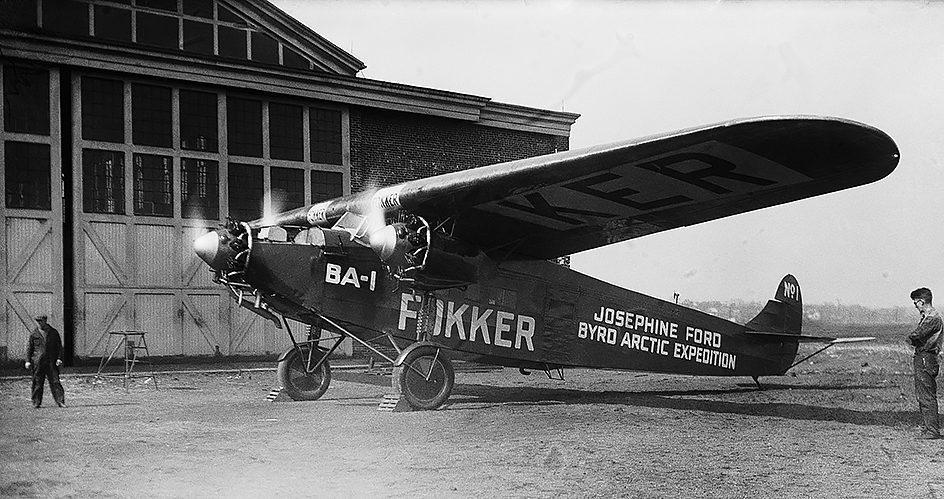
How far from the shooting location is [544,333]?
1005cm

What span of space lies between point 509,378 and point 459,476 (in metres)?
8.82

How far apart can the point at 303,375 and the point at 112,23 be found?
7.17 meters

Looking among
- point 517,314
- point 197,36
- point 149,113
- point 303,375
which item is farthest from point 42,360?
point 197,36

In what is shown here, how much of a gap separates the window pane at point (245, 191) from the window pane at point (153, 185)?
45.7 inches

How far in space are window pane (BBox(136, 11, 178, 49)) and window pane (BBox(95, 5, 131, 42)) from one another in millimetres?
202

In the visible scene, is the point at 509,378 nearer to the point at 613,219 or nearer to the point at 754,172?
the point at 613,219

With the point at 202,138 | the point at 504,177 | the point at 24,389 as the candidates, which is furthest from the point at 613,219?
the point at 202,138

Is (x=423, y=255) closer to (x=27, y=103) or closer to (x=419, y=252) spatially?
(x=419, y=252)

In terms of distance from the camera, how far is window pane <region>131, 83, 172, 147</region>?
13.1m

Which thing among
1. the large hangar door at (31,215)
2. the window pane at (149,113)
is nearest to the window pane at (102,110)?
the window pane at (149,113)

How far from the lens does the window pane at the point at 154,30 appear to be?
42.2 feet

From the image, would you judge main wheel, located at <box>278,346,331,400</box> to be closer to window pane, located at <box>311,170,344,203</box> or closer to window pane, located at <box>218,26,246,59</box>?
window pane, located at <box>311,170,344,203</box>

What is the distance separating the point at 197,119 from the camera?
45.9 ft

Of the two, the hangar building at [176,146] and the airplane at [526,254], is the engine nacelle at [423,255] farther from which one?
the hangar building at [176,146]
